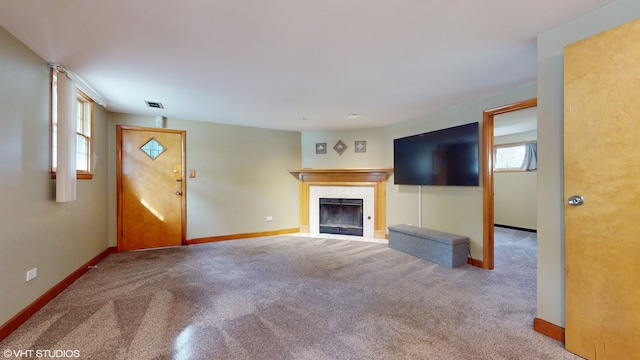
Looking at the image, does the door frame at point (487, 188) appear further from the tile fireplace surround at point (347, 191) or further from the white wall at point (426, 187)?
the tile fireplace surround at point (347, 191)

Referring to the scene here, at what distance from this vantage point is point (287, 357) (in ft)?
5.44

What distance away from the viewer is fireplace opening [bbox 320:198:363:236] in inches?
207

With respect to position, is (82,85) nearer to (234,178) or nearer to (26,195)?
(26,195)

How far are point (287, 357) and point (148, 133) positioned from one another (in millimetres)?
4147

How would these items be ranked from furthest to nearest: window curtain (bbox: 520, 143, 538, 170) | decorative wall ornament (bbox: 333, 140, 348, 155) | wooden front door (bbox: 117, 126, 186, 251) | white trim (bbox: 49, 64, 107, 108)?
1. window curtain (bbox: 520, 143, 538, 170)
2. decorative wall ornament (bbox: 333, 140, 348, 155)
3. wooden front door (bbox: 117, 126, 186, 251)
4. white trim (bbox: 49, 64, 107, 108)

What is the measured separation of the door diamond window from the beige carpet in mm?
1669

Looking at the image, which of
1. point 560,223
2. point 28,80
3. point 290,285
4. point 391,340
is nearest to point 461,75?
point 560,223

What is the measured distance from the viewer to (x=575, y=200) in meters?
1.71

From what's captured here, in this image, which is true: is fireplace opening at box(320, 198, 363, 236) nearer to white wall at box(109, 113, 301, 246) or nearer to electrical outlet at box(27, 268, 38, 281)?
white wall at box(109, 113, 301, 246)

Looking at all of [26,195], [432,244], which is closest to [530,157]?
[432,244]

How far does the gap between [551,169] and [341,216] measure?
3779 millimetres

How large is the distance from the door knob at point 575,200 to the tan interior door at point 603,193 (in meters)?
0.02

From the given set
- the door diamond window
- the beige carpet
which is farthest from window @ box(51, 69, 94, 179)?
the beige carpet

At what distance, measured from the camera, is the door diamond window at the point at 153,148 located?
14.1 feet
